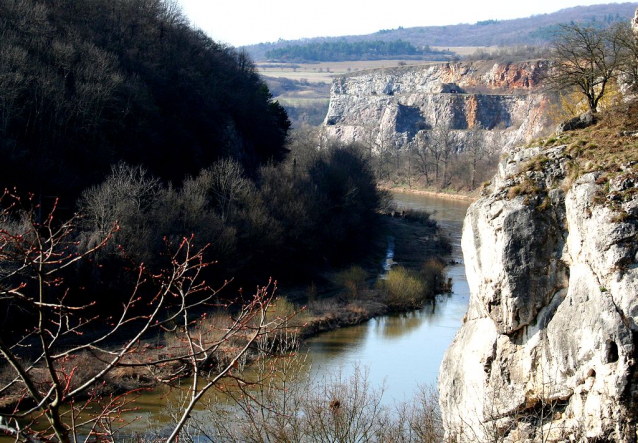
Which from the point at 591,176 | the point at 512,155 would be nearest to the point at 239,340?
the point at 512,155

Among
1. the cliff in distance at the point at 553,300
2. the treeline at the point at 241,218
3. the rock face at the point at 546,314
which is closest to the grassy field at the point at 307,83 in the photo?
the treeline at the point at 241,218

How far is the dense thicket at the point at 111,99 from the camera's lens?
26.1 meters

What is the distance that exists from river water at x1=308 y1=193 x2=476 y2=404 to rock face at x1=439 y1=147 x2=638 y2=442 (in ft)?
21.8

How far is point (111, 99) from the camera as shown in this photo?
1145 inches

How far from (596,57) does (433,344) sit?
9929mm

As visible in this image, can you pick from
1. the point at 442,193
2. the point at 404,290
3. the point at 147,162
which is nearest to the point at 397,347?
the point at 404,290

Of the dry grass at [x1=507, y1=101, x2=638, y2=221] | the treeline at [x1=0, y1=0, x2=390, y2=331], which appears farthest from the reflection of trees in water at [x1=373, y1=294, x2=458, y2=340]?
the dry grass at [x1=507, y1=101, x2=638, y2=221]

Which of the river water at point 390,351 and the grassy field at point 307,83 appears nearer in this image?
the river water at point 390,351

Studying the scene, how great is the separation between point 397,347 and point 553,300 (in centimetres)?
A: 1290

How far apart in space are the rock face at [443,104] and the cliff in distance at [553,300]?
6611 cm

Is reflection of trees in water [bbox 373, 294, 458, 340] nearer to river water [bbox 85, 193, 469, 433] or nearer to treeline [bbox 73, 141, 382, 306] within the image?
river water [bbox 85, 193, 469, 433]

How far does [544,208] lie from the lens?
9.72m

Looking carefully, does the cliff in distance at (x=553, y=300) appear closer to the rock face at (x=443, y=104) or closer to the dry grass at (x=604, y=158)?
the dry grass at (x=604, y=158)

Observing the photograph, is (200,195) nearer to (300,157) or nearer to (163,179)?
(163,179)
